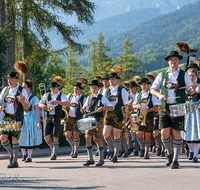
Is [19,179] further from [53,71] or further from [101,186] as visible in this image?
[53,71]

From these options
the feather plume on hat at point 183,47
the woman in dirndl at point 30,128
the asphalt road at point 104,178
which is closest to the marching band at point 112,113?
the woman in dirndl at point 30,128

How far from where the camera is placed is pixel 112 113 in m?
8.45

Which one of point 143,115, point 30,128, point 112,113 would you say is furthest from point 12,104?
point 143,115

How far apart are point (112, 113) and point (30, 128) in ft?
8.25

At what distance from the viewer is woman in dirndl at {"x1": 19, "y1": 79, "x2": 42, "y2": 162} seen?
8859 millimetres

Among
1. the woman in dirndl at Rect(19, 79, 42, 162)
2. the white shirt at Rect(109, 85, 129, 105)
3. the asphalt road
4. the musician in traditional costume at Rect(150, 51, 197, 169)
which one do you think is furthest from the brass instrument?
the woman in dirndl at Rect(19, 79, 42, 162)

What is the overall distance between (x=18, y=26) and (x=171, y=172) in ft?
47.1

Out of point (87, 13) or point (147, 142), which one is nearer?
point (147, 142)

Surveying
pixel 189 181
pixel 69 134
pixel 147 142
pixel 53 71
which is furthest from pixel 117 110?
pixel 53 71

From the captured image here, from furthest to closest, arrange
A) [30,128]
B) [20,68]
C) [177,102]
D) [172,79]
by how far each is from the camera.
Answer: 1. [30,128]
2. [20,68]
3. [172,79]
4. [177,102]

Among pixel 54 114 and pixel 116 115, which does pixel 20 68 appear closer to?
pixel 54 114

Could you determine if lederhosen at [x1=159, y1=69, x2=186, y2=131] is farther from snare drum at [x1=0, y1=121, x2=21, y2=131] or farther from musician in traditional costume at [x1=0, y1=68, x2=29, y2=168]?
snare drum at [x1=0, y1=121, x2=21, y2=131]

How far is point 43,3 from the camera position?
1777cm

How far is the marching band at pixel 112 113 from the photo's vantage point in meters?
6.89
